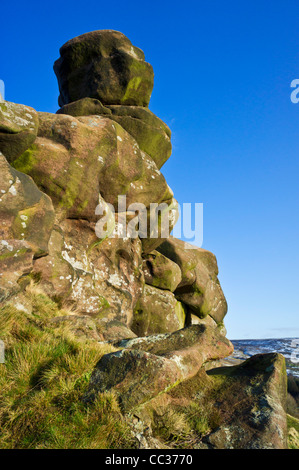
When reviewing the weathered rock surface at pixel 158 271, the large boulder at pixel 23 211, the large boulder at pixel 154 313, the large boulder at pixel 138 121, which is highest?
the large boulder at pixel 138 121

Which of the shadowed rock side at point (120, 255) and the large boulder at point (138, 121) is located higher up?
the large boulder at point (138, 121)

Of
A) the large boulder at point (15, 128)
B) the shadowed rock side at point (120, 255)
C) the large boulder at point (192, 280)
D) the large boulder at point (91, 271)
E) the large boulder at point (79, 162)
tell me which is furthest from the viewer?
the large boulder at point (192, 280)

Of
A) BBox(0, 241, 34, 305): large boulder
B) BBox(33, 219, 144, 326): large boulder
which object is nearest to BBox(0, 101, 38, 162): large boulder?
BBox(33, 219, 144, 326): large boulder

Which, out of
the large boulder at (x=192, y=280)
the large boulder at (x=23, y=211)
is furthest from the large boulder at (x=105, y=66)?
the large boulder at (x=23, y=211)

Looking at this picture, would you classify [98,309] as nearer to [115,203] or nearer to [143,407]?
[115,203]

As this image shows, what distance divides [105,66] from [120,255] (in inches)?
550

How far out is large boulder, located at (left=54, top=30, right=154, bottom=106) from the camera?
23.8 meters

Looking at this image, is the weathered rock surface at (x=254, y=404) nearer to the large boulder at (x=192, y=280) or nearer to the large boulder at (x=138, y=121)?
the large boulder at (x=138, y=121)

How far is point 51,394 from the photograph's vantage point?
5.34 m

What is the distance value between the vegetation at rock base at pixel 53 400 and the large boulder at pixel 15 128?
8.78 meters

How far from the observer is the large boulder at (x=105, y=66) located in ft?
78.0

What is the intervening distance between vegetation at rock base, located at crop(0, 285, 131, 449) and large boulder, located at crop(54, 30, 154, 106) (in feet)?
69.8

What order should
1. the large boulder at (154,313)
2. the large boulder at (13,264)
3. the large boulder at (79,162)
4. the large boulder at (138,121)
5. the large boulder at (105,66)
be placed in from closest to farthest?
the large boulder at (13,264) → the large boulder at (79,162) → the large boulder at (138,121) → the large boulder at (154,313) → the large boulder at (105,66)

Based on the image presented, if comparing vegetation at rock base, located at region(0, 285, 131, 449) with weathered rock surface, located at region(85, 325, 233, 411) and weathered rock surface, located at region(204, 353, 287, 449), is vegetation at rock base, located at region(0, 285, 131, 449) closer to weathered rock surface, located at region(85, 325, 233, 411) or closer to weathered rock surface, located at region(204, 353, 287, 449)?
weathered rock surface, located at region(85, 325, 233, 411)
